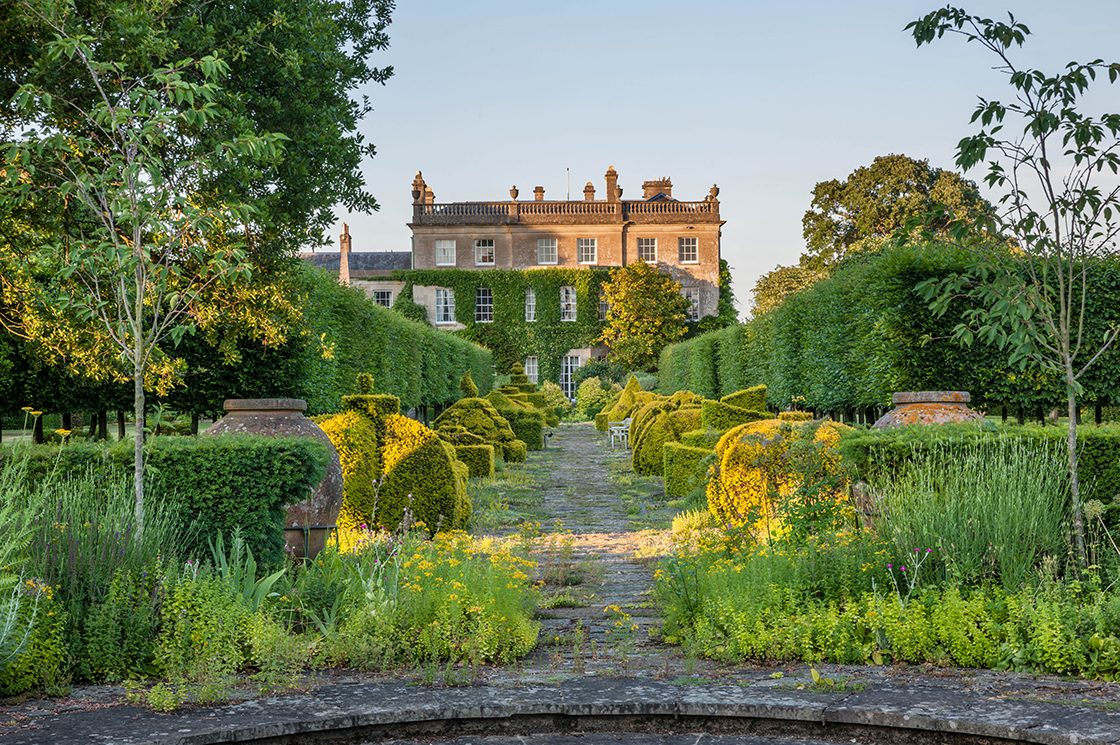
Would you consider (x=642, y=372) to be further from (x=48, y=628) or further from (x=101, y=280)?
(x=48, y=628)

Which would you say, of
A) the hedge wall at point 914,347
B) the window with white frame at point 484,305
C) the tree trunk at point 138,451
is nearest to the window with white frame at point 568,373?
the window with white frame at point 484,305

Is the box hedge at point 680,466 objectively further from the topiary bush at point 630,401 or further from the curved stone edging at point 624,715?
the topiary bush at point 630,401

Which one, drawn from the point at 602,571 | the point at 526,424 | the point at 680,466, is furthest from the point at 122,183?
the point at 526,424

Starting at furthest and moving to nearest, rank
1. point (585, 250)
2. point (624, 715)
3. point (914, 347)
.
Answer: point (585, 250), point (914, 347), point (624, 715)

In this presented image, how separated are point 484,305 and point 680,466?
106 ft

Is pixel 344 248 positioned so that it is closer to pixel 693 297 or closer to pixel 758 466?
pixel 693 297

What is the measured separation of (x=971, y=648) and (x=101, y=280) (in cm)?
727

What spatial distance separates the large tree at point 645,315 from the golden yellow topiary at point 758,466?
31069mm

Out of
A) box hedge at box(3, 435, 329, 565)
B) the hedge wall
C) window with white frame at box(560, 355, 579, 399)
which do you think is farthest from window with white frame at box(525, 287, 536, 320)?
box hedge at box(3, 435, 329, 565)

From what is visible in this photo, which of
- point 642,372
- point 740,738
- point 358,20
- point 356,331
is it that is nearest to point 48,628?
point 740,738

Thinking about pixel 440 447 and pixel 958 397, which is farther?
pixel 440 447

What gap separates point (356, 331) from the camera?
47.8 ft

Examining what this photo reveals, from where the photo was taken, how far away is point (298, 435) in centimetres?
710

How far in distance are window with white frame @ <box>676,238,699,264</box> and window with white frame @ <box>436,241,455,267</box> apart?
37.0 ft
